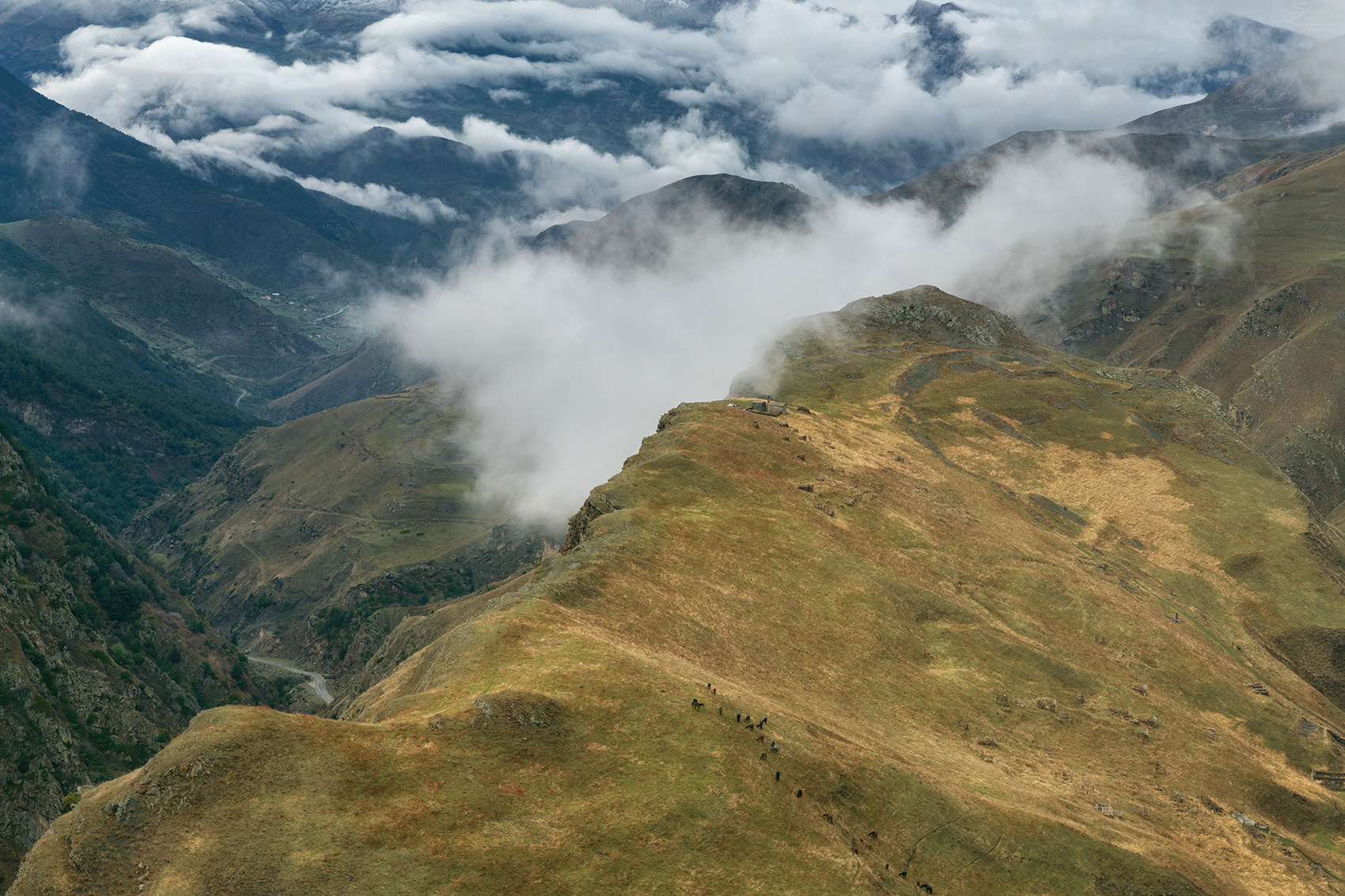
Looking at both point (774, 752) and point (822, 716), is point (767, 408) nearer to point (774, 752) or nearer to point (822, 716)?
point (822, 716)

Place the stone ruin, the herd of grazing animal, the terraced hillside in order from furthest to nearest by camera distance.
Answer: the stone ruin, the herd of grazing animal, the terraced hillside

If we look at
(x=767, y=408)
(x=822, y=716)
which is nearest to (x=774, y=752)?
(x=822, y=716)

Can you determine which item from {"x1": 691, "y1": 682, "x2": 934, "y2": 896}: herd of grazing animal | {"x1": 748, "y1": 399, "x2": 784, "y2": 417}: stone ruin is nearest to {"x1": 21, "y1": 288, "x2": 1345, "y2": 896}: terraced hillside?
{"x1": 691, "y1": 682, "x2": 934, "y2": 896}: herd of grazing animal

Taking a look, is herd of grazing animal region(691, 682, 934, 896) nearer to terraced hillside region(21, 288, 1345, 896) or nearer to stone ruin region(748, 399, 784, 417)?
terraced hillside region(21, 288, 1345, 896)

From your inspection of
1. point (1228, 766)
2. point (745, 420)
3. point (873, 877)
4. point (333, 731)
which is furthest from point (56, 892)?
point (745, 420)

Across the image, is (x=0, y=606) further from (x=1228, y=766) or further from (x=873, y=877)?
(x=1228, y=766)

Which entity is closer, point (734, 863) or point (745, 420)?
point (734, 863)

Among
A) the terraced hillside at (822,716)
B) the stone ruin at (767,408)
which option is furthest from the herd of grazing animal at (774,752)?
the stone ruin at (767,408)

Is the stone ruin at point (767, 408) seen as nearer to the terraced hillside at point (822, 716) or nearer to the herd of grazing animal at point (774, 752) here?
the terraced hillside at point (822, 716)
